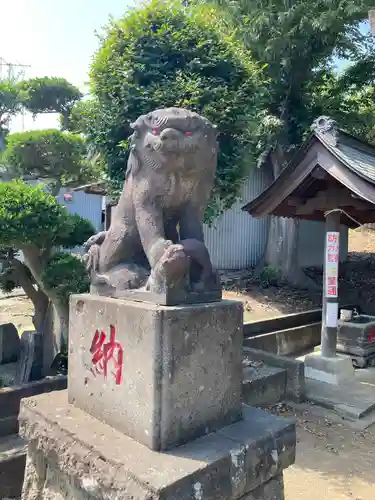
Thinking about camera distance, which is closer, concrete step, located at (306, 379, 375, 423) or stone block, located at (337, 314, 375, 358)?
concrete step, located at (306, 379, 375, 423)

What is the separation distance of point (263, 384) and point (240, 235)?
7475 mm

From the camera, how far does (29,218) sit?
422 cm

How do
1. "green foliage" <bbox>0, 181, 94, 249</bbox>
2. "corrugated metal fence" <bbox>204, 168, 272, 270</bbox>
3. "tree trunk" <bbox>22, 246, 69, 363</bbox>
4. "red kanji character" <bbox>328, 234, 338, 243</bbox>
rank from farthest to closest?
1. "corrugated metal fence" <bbox>204, 168, 272, 270</bbox>
2. "red kanji character" <bbox>328, 234, 338, 243</bbox>
3. "tree trunk" <bbox>22, 246, 69, 363</bbox>
4. "green foliage" <bbox>0, 181, 94, 249</bbox>

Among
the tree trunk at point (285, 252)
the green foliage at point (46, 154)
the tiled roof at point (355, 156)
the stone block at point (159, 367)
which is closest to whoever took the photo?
the stone block at point (159, 367)

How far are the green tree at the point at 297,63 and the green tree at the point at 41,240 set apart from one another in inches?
248

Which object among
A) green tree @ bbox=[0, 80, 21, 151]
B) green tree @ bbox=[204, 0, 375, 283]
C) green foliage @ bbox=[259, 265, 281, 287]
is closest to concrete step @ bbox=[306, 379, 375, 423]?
green foliage @ bbox=[259, 265, 281, 287]

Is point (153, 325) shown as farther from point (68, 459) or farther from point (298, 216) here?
point (298, 216)

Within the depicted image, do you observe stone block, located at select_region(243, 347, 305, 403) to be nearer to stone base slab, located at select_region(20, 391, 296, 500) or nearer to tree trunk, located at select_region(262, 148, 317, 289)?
stone base slab, located at select_region(20, 391, 296, 500)

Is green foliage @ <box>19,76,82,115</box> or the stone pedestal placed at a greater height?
green foliage @ <box>19,76,82,115</box>

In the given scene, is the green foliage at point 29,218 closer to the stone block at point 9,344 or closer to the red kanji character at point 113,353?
the stone block at point 9,344

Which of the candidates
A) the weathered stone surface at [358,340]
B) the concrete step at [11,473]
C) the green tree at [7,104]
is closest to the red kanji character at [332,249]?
the weathered stone surface at [358,340]

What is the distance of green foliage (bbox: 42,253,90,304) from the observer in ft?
15.2

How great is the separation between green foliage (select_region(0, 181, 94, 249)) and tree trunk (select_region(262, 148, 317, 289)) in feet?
26.2

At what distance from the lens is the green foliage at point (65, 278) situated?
15.2 ft
